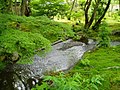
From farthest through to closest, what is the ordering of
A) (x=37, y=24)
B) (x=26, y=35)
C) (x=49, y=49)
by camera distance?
(x=37, y=24)
(x=49, y=49)
(x=26, y=35)

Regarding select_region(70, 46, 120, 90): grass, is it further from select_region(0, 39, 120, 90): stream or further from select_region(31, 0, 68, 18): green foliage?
select_region(31, 0, 68, 18): green foliage

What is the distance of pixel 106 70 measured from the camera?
36.1 ft

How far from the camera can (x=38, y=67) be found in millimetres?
12289

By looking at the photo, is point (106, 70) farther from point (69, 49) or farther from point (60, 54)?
point (69, 49)

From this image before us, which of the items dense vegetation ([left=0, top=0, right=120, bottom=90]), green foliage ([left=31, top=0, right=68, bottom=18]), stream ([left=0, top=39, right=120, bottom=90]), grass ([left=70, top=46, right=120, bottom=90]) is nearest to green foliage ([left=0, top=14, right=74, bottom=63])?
dense vegetation ([left=0, top=0, right=120, bottom=90])

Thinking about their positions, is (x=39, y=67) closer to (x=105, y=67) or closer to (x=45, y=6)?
(x=105, y=67)


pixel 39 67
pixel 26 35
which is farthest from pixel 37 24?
pixel 39 67


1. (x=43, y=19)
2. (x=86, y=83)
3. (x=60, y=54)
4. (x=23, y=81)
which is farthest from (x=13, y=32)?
(x=60, y=54)

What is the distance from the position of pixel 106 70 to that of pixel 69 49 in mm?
5530

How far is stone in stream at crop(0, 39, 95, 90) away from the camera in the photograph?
33.7 feet

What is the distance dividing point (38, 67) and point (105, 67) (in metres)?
3.13

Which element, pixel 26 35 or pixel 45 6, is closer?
pixel 26 35

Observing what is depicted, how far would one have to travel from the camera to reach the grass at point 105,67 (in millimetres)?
9508

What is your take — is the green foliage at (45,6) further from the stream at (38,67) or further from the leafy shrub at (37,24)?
the leafy shrub at (37,24)
